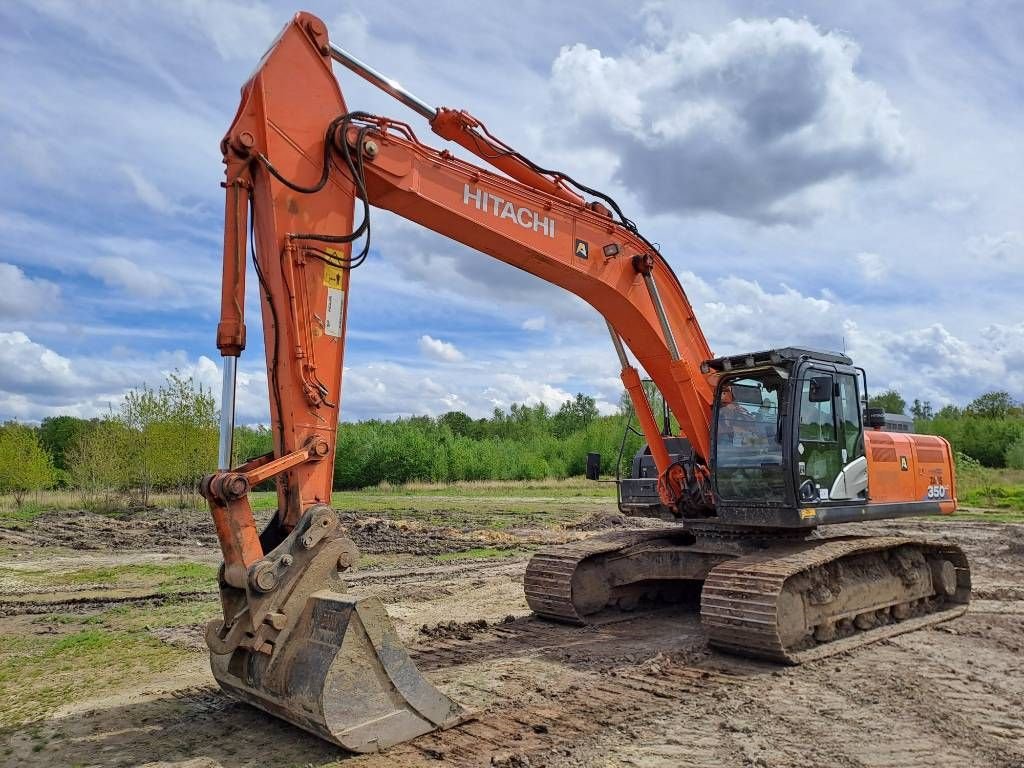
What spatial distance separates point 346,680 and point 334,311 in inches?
97.6

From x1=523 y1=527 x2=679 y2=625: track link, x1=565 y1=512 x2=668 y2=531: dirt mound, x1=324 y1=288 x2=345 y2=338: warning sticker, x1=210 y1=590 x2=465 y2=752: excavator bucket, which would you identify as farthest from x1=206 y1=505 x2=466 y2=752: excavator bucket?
x1=565 y1=512 x2=668 y2=531: dirt mound

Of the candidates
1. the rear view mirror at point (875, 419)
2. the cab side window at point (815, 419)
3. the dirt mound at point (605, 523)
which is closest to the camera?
the cab side window at point (815, 419)

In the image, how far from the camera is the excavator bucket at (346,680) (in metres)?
4.90

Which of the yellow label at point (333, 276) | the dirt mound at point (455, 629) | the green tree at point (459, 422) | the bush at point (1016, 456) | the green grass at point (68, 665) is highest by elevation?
the green tree at point (459, 422)

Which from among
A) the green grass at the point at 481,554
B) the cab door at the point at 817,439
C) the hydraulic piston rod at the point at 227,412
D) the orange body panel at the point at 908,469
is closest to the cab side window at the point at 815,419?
the cab door at the point at 817,439

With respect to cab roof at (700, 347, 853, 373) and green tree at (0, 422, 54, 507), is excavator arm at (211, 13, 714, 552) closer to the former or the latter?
cab roof at (700, 347, 853, 373)

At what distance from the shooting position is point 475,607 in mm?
10031

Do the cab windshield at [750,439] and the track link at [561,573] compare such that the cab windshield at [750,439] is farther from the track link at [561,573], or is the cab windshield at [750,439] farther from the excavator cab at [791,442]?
the track link at [561,573]

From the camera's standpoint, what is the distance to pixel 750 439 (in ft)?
26.9

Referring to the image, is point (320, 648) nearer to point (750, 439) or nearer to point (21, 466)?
point (750, 439)

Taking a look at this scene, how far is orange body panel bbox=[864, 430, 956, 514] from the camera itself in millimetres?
8719

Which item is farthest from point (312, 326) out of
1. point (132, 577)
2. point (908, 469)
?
point (132, 577)

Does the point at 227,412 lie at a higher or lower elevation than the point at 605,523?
higher

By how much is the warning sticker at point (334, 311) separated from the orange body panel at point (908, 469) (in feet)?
18.6
